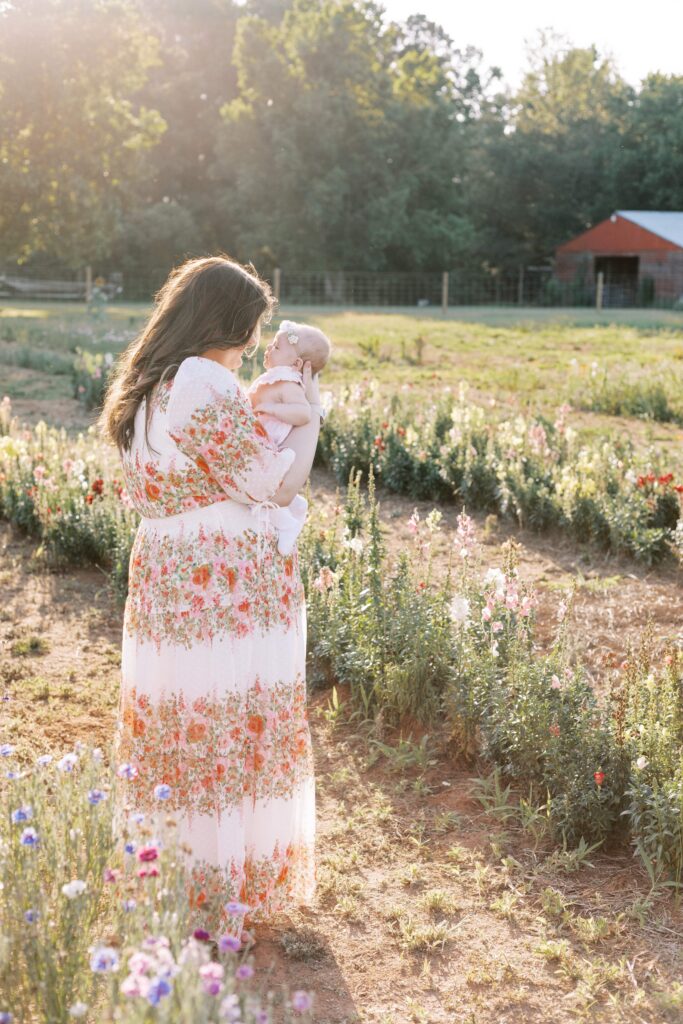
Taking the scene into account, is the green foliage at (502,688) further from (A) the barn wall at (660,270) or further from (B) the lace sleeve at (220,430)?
(A) the barn wall at (660,270)

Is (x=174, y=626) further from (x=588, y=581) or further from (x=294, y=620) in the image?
(x=588, y=581)

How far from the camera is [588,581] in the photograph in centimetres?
613

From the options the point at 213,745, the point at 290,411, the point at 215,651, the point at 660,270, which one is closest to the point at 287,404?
the point at 290,411

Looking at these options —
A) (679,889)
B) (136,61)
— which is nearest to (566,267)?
(136,61)

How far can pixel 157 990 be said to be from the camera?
65.3 inches

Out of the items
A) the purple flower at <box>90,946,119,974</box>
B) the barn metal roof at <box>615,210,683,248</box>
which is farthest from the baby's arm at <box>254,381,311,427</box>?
the barn metal roof at <box>615,210,683,248</box>

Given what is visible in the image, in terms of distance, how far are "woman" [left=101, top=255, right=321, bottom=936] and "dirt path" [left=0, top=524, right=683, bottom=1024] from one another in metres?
→ 0.34

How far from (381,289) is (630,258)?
8314 millimetres

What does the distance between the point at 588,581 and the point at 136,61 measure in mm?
28605

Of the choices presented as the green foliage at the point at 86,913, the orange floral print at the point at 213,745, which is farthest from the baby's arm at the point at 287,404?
the green foliage at the point at 86,913

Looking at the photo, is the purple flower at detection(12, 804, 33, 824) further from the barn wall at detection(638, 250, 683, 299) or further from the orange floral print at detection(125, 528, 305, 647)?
the barn wall at detection(638, 250, 683, 299)

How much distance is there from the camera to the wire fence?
1287 inches

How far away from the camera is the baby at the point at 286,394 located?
9.95 feet

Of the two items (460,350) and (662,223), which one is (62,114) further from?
(662,223)
